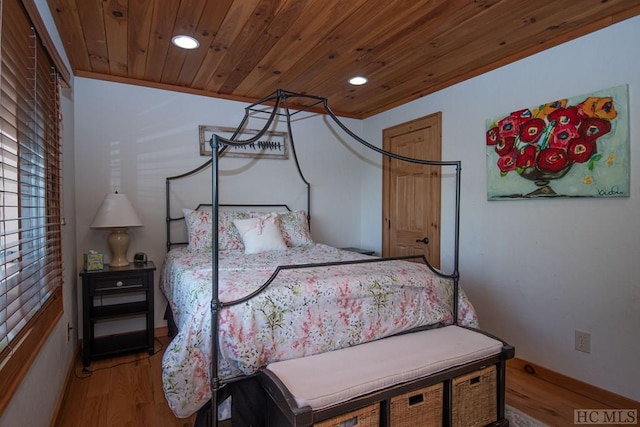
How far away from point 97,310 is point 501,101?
3434 mm

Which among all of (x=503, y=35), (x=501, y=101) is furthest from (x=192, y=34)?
(x=501, y=101)

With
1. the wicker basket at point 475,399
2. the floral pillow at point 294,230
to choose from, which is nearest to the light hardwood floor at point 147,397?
the wicker basket at point 475,399

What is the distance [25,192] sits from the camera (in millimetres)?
1632

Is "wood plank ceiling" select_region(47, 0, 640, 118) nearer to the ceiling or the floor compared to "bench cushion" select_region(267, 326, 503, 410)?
nearer to the ceiling

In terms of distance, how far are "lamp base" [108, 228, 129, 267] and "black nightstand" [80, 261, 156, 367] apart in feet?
0.22

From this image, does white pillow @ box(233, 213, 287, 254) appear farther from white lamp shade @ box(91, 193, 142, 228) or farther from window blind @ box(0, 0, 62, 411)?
window blind @ box(0, 0, 62, 411)

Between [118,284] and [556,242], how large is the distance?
308 cm

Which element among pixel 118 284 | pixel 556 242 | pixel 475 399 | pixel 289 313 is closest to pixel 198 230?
pixel 118 284

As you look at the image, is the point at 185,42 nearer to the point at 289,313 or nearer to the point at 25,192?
the point at 25,192

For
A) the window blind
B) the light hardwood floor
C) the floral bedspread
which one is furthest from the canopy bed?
the window blind

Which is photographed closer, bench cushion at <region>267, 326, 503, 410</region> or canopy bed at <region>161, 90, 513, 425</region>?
bench cushion at <region>267, 326, 503, 410</region>

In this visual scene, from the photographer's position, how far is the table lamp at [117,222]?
2754 mm

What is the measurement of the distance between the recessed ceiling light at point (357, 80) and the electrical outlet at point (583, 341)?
241 centimetres

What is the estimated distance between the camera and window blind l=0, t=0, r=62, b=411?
124 cm
